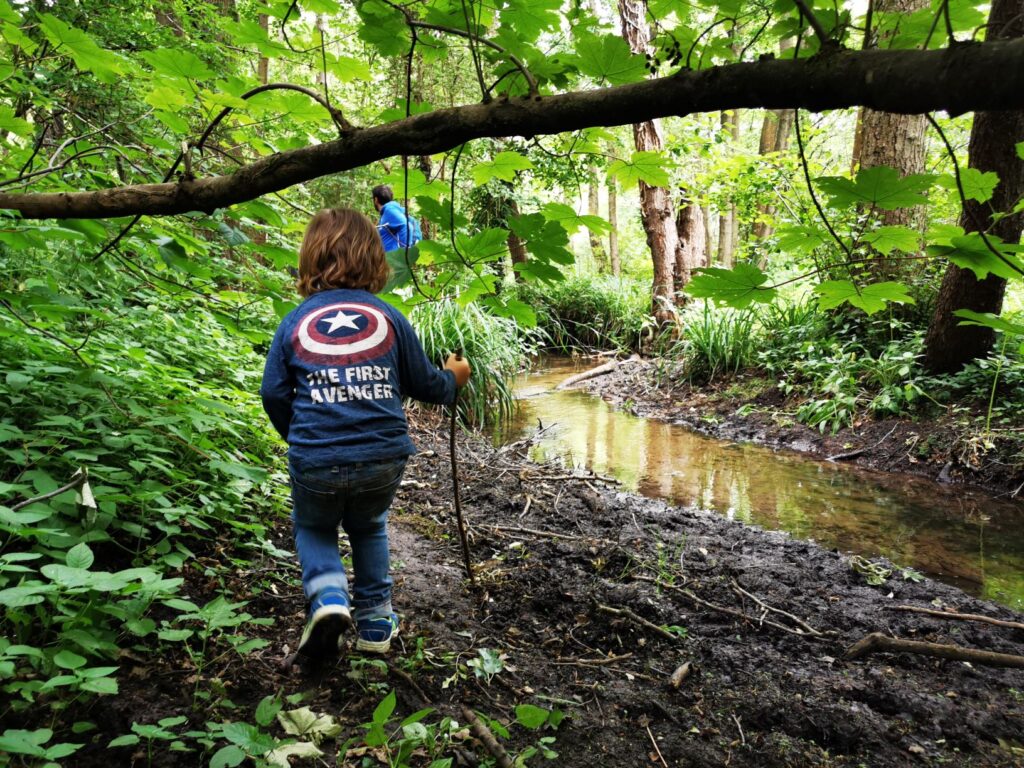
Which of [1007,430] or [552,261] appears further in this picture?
[1007,430]

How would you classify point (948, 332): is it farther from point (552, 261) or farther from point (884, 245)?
point (552, 261)

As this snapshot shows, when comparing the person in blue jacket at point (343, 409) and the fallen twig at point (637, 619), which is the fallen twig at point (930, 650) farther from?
the person in blue jacket at point (343, 409)

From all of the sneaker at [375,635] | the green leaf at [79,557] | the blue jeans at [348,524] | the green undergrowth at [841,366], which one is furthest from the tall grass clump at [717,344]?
the green leaf at [79,557]

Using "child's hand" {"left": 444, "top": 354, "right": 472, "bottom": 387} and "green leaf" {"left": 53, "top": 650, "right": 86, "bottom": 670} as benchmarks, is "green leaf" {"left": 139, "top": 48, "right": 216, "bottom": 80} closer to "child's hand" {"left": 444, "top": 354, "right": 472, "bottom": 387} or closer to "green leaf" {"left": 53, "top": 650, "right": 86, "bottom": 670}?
"child's hand" {"left": 444, "top": 354, "right": 472, "bottom": 387}

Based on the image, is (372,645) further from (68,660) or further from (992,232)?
(992,232)

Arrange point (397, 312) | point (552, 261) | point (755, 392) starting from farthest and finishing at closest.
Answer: point (755, 392)
point (397, 312)
point (552, 261)

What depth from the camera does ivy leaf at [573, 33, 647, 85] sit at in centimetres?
128

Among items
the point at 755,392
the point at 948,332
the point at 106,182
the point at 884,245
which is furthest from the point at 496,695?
the point at 755,392

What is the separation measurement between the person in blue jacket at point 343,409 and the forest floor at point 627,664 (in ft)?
0.76

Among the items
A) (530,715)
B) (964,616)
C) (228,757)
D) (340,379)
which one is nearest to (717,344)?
(964,616)

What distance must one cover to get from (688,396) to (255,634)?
19.2 ft

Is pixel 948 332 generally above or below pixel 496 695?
above

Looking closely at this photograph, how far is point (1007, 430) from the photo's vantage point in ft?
13.0

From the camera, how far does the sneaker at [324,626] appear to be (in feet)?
5.16
